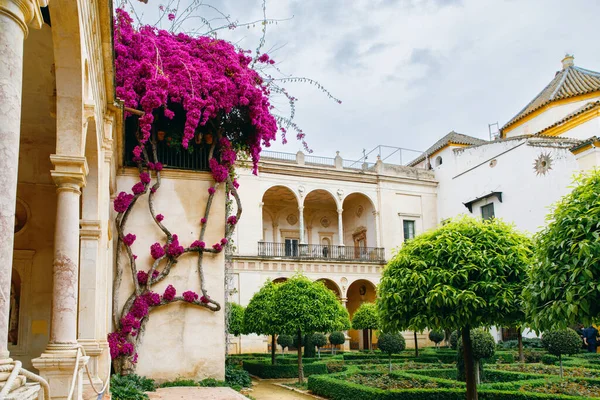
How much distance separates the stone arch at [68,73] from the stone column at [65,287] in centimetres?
21

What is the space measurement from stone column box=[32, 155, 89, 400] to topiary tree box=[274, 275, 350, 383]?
1012 centimetres

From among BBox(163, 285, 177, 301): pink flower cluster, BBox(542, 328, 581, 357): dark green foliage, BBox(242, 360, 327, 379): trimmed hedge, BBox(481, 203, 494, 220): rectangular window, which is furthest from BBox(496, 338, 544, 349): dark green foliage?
BBox(163, 285, 177, 301): pink flower cluster

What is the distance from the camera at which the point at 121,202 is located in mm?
11719

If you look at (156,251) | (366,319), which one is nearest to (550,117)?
(366,319)

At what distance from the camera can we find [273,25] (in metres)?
11.4

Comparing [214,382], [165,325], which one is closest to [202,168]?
[165,325]

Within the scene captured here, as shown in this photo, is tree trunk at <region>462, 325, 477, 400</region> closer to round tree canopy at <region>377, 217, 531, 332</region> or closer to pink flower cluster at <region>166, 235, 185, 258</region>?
round tree canopy at <region>377, 217, 531, 332</region>

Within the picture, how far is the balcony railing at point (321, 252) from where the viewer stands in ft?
92.4

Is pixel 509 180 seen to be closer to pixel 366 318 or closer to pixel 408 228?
pixel 408 228

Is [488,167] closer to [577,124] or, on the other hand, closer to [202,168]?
[577,124]

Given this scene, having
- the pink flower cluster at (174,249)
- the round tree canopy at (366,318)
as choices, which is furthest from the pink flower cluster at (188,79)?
the round tree canopy at (366,318)

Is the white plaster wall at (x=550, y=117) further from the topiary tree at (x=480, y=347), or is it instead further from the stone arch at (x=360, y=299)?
the topiary tree at (x=480, y=347)

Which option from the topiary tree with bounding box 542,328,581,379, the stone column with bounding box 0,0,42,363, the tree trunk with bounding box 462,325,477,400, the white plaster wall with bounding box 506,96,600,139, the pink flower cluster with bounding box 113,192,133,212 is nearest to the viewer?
the stone column with bounding box 0,0,42,363

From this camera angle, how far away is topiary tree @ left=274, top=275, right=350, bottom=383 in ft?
51.1
